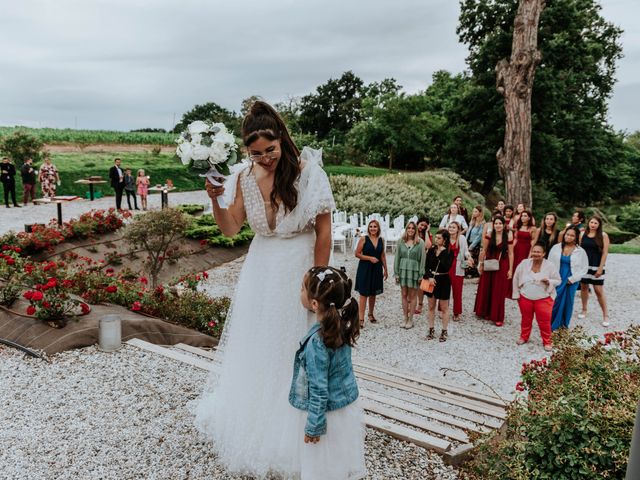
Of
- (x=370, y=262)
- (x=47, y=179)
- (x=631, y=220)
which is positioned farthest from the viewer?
(x=631, y=220)

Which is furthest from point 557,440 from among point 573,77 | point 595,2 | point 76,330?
point 595,2

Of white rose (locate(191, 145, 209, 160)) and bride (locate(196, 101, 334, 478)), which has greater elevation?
white rose (locate(191, 145, 209, 160))

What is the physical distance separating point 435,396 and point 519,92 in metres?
11.6

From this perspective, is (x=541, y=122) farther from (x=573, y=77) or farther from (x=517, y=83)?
(x=517, y=83)

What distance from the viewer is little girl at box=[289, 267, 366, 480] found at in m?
2.31

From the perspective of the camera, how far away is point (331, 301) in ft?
7.57

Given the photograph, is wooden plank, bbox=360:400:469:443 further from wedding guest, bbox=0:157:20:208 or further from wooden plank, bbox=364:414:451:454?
wedding guest, bbox=0:157:20:208

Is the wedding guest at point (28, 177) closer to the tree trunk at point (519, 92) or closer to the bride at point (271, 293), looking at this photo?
the tree trunk at point (519, 92)

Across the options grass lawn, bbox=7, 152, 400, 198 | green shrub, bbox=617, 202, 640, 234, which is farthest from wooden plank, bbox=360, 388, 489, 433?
green shrub, bbox=617, 202, 640, 234

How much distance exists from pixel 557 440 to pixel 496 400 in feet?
7.90

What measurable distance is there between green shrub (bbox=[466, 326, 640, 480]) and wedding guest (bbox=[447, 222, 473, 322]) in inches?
184

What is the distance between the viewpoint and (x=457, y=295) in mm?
8336

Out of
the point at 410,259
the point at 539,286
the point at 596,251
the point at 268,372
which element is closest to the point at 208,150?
the point at 268,372

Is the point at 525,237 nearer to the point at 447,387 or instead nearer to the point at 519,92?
the point at 447,387
